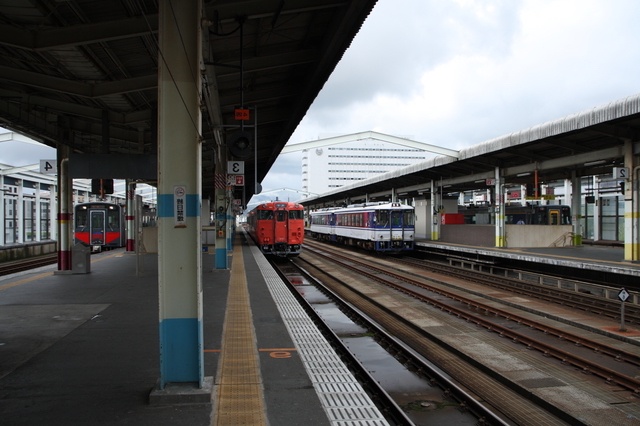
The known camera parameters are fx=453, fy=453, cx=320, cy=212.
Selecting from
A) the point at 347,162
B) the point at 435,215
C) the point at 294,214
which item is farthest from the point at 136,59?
the point at 347,162

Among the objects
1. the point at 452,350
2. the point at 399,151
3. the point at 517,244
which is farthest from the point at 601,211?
the point at 399,151

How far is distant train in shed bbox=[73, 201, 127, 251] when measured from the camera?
25.6m

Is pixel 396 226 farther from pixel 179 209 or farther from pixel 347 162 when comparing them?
pixel 347 162

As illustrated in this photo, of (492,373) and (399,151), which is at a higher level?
(399,151)

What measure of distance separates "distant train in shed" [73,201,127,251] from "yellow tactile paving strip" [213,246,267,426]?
20.4m

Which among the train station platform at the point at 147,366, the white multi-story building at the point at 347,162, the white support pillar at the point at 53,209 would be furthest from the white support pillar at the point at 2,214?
the white multi-story building at the point at 347,162

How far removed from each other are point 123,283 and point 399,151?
4667 inches

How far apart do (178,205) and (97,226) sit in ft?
79.9

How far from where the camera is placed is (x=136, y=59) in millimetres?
8805

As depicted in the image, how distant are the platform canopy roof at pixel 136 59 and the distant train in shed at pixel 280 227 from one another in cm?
763

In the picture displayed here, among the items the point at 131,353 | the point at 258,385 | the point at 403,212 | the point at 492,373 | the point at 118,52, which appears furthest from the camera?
the point at 403,212

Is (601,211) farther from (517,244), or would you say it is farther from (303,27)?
(303,27)

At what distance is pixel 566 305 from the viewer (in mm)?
11297

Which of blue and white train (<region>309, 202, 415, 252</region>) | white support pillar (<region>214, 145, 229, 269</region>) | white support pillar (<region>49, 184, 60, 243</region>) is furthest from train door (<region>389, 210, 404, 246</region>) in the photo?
white support pillar (<region>49, 184, 60, 243</region>)
